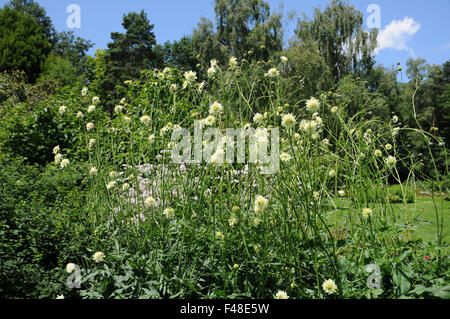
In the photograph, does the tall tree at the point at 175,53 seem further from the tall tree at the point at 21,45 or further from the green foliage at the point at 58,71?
the tall tree at the point at 21,45

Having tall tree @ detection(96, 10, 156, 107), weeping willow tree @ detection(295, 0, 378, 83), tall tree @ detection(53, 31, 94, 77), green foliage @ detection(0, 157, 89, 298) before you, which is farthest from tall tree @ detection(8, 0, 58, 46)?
green foliage @ detection(0, 157, 89, 298)

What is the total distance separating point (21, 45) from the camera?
20.3m

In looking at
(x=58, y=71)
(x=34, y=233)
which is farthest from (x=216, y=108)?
(x=58, y=71)

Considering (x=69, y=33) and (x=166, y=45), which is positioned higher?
(x=69, y=33)

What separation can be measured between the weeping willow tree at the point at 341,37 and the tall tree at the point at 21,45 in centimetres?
1720

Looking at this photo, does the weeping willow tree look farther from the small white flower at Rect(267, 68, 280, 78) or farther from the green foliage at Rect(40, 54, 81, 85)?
the green foliage at Rect(40, 54, 81, 85)

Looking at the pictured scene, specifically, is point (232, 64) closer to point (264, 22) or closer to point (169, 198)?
point (169, 198)

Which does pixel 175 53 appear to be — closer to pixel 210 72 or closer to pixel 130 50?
pixel 130 50

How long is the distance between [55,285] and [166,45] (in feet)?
84.2

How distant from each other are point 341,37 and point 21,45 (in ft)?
64.1

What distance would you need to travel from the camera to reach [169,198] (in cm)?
202

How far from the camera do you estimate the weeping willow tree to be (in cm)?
1410

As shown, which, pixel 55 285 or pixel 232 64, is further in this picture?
pixel 232 64
